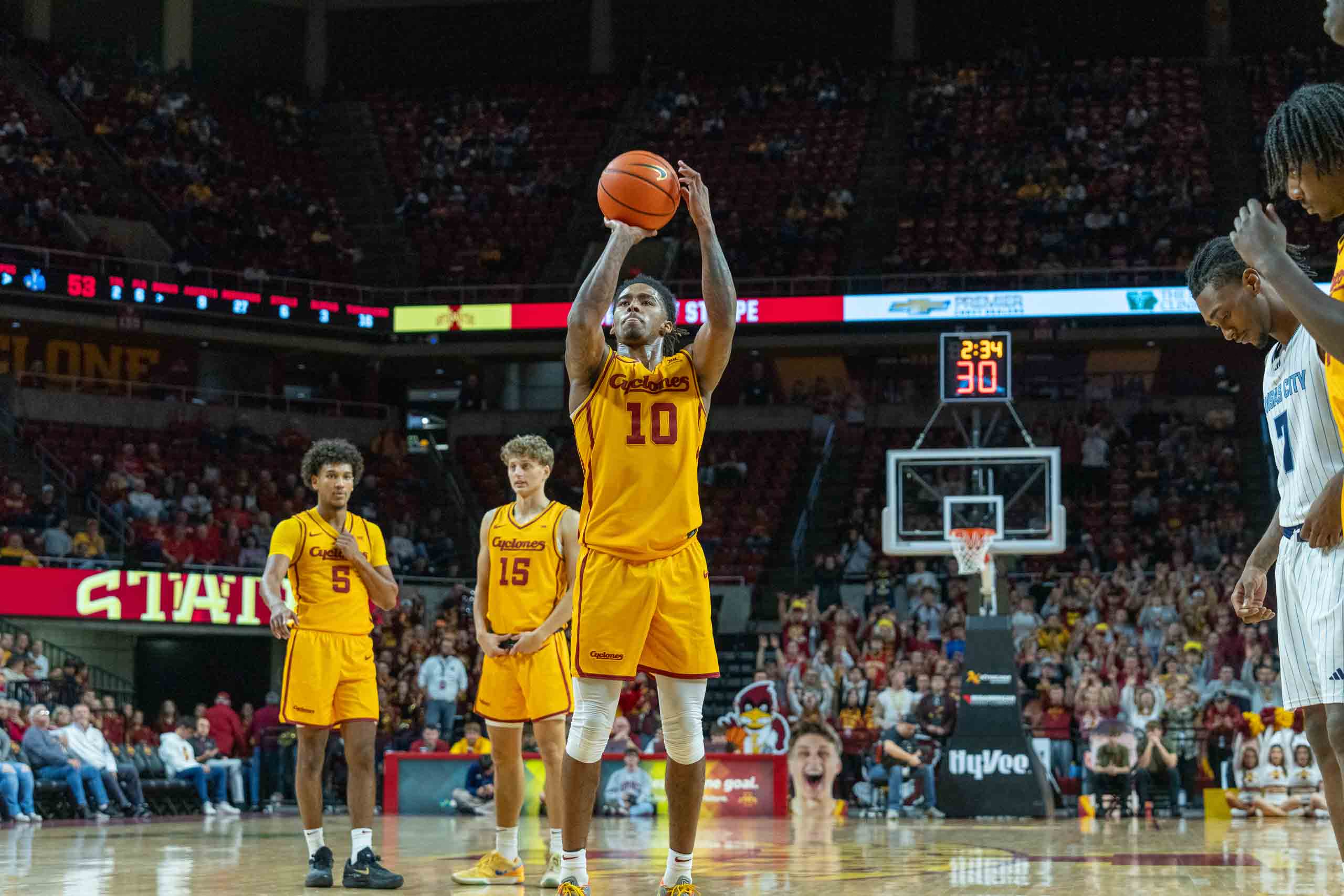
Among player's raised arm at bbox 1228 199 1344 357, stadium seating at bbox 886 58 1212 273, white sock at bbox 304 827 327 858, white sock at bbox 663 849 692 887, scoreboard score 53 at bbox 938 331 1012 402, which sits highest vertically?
stadium seating at bbox 886 58 1212 273

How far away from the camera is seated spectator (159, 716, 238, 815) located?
17625mm

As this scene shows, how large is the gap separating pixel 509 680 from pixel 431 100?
27702mm

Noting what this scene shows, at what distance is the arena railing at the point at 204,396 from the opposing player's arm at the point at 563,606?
20198 mm

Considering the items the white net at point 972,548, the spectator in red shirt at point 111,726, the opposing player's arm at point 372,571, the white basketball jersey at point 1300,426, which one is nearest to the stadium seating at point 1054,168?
the white net at point 972,548

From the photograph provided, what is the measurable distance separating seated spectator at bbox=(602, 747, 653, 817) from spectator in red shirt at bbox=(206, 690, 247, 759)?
15.5 ft

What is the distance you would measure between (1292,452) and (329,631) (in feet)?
15.5

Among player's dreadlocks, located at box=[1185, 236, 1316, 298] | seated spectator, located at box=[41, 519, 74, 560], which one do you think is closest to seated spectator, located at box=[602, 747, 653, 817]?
seated spectator, located at box=[41, 519, 74, 560]

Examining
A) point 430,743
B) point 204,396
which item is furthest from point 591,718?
point 204,396

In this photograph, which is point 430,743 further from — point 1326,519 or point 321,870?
point 1326,519

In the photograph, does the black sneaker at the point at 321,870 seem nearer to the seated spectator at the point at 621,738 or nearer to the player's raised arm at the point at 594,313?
the player's raised arm at the point at 594,313

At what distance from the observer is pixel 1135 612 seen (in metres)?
20.6

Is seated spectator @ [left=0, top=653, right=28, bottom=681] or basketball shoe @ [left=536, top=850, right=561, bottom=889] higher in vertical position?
seated spectator @ [left=0, top=653, right=28, bottom=681]

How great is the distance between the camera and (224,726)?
18.5 meters

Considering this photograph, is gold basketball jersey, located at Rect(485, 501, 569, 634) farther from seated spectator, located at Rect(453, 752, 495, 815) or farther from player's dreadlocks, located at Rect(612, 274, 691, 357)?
seated spectator, located at Rect(453, 752, 495, 815)
